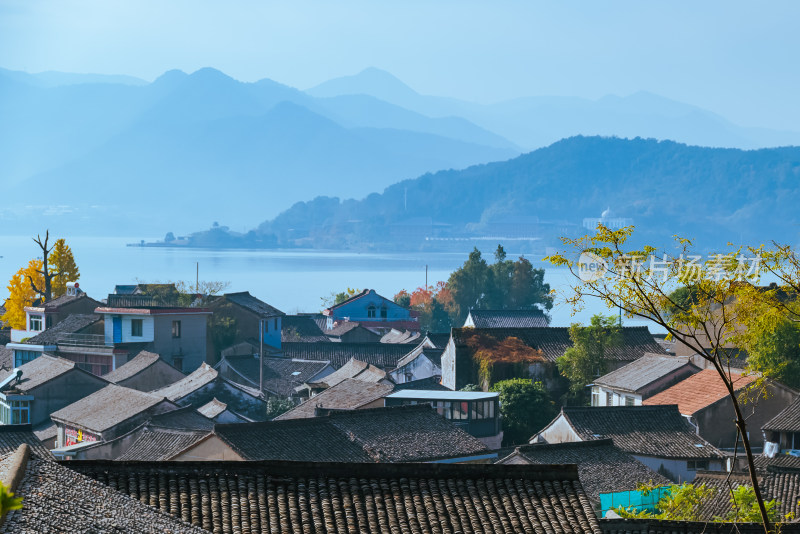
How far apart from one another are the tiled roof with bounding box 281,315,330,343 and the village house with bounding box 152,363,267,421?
2392 cm

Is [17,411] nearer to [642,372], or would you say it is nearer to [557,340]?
[557,340]

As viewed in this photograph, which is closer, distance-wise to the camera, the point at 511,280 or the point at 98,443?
the point at 98,443

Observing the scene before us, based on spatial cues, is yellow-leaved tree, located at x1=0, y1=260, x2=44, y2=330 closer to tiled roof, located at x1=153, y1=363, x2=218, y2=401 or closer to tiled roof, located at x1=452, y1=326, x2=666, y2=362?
tiled roof, located at x1=153, y1=363, x2=218, y2=401

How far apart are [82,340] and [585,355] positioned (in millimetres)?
21494

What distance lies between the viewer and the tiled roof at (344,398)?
Answer: 32.7 metres

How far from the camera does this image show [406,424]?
90.1 feet

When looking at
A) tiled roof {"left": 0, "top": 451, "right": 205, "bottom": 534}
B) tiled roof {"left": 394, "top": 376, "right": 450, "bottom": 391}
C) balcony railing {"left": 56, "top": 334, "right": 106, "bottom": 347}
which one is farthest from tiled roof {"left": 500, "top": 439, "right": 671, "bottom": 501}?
balcony railing {"left": 56, "top": 334, "right": 106, "bottom": 347}

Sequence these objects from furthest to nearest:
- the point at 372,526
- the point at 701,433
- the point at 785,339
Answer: the point at 785,339, the point at 701,433, the point at 372,526

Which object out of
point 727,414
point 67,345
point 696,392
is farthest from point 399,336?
point 727,414

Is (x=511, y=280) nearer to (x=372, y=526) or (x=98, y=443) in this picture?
(x=98, y=443)

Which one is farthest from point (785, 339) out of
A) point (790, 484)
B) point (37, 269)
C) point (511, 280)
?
point (511, 280)

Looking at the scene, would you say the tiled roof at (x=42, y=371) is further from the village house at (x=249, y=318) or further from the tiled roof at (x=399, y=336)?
the tiled roof at (x=399, y=336)

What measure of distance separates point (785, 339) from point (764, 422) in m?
3.43

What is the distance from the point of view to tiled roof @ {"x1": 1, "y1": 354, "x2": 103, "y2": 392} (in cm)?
3600
